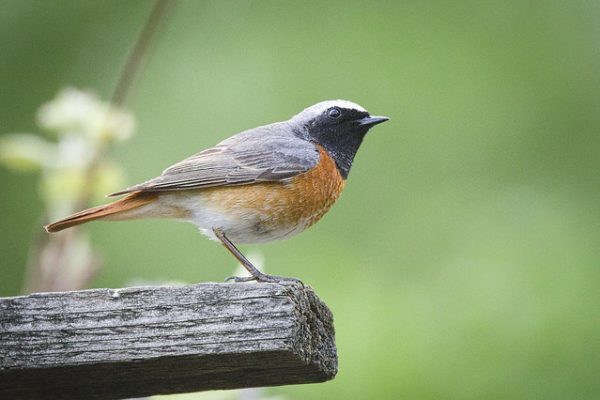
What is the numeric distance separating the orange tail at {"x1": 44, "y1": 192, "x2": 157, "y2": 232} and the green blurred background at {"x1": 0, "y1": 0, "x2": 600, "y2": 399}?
247 centimetres

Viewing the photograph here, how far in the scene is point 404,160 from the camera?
8.59m

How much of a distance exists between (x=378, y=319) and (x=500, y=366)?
2.90ft

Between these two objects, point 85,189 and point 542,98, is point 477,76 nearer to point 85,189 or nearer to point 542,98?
point 542,98

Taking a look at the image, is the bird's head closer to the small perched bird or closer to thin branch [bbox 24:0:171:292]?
the small perched bird

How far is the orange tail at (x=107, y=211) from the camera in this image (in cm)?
427

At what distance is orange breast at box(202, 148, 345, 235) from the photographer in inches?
202

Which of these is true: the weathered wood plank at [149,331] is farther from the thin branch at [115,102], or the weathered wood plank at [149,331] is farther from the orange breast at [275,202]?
the orange breast at [275,202]

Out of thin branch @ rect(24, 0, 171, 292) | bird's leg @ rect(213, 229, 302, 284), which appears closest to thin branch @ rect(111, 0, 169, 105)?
thin branch @ rect(24, 0, 171, 292)

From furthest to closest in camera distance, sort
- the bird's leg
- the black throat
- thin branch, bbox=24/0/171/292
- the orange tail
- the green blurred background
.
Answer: the green blurred background < the black throat < the orange tail < the bird's leg < thin branch, bbox=24/0/171/292

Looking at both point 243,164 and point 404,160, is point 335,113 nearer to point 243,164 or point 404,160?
point 243,164

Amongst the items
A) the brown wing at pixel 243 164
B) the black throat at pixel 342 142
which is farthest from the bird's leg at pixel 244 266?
the black throat at pixel 342 142

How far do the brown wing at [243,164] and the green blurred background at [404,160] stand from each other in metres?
1.88

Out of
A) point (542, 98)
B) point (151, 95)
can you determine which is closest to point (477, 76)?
point (542, 98)

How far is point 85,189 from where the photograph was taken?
4.30 meters
